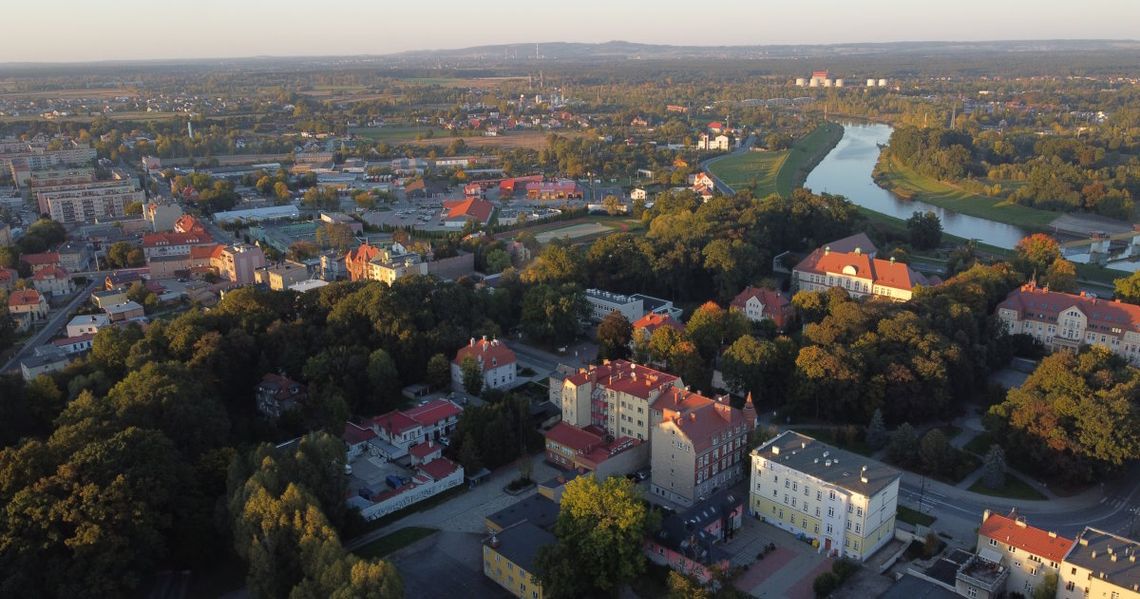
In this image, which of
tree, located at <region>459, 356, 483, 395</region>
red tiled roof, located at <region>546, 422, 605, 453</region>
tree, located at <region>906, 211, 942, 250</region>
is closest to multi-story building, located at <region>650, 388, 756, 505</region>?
red tiled roof, located at <region>546, 422, 605, 453</region>

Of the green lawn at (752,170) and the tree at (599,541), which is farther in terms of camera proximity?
the green lawn at (752,170)

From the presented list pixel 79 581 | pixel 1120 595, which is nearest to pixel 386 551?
pixel 79 581

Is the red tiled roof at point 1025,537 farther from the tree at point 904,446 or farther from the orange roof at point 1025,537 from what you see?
the tree at point 904,446

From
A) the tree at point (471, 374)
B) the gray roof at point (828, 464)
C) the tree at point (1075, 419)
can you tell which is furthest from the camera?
the tree at point (471, 374)

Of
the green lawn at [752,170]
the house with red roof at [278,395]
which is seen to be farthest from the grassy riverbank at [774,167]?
the house with red roof at [278,395]

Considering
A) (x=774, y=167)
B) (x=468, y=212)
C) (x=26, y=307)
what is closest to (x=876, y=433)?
(x=26, y=307)

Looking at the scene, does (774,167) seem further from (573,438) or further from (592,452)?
(592,452)

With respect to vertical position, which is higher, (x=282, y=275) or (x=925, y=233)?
(x=282, y=275)
